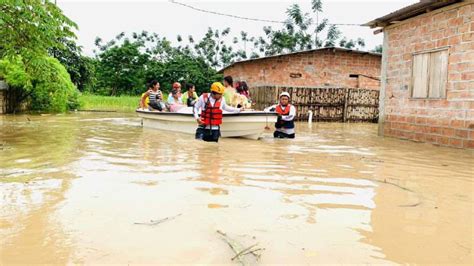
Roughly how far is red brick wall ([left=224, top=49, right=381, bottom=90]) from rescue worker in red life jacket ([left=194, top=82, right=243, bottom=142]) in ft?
40.8

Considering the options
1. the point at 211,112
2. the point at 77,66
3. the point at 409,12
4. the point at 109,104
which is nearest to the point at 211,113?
the point at 211,112

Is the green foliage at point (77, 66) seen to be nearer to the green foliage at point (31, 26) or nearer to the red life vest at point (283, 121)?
the green foliage at point (31, 26)

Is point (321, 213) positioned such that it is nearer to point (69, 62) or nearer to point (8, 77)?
point (8, 77)

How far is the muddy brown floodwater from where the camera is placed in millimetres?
2752

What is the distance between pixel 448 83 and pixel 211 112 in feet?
17.6

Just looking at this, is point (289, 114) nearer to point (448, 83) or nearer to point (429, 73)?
point (429, 73)

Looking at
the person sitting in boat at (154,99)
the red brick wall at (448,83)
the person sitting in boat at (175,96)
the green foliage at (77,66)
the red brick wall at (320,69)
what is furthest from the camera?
the green foliage at (77,66)

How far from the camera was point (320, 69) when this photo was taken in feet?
67.7

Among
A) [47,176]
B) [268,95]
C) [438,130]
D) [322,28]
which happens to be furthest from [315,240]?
[322,28]

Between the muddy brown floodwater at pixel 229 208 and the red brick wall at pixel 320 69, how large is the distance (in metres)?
13.8

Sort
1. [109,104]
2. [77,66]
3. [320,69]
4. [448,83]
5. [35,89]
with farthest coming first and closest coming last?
[77,66] < [109,104] < [320,69] < [35,89] < [448,83]

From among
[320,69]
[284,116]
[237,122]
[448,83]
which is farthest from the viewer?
[320,69]

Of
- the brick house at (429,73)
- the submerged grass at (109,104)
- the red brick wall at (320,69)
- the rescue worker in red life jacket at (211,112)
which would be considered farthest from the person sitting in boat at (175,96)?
the submerged grass at (109,104)

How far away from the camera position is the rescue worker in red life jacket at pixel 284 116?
388 inches
